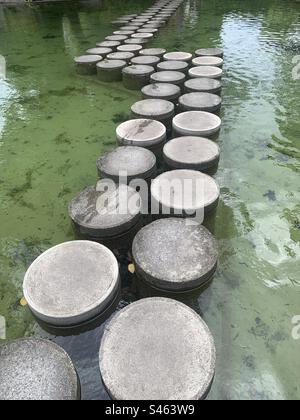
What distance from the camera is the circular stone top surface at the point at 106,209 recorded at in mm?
3375

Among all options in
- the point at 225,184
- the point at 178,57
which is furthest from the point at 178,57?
the point at 225,184

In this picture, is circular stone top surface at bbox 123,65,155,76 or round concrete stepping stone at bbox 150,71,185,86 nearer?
round concrete stepping stone at bbox 150,71,185,86

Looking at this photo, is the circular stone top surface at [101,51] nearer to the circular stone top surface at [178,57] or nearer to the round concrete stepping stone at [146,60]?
the round concrete stepping stone at [146,60]

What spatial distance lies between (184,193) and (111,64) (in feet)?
18.4

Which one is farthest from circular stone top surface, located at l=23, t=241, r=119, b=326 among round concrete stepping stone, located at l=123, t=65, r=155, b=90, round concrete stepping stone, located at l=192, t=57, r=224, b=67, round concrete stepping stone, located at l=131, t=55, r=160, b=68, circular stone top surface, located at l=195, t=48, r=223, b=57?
circular stone top surface, located at l=195, t=48, r=223, b=57

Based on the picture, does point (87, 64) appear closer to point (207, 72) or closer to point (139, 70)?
point (139, 70)

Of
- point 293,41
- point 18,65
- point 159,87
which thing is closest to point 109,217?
point 159,87

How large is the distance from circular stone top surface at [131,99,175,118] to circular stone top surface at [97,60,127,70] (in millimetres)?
2556

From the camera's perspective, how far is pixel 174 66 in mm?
7309

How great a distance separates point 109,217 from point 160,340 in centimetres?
145

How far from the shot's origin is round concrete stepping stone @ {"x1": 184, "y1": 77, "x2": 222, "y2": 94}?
620cm

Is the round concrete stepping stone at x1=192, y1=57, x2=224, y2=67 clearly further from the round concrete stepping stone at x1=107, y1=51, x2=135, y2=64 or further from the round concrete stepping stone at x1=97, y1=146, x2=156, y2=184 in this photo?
the round concrete stepping stone at x1=97, y1=146, x2=156, y2=184

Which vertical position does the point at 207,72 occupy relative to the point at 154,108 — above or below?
above

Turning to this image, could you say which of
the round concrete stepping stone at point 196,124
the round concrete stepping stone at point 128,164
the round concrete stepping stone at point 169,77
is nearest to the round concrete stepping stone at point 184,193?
the round concrete stepping stone at point 128,164
